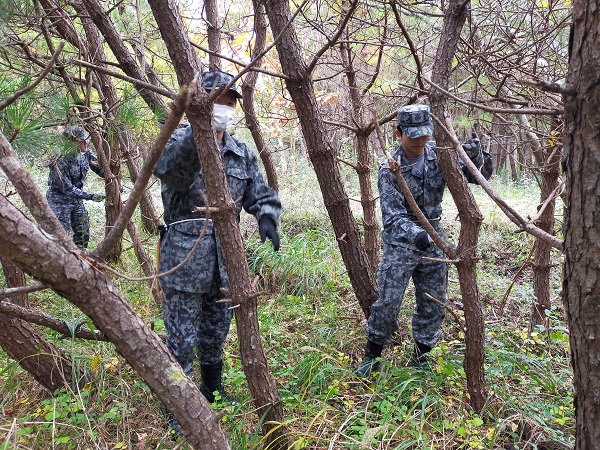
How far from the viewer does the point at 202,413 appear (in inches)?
54.6

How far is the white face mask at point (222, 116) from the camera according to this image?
2340mm

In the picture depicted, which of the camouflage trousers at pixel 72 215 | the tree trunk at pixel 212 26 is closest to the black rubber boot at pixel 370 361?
the tree trunk at pixel 212 26

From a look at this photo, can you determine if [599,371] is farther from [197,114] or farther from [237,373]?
[237,373]

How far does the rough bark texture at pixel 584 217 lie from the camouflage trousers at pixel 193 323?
1738mm

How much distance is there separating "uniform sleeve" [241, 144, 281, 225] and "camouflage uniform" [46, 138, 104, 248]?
356 centimetres

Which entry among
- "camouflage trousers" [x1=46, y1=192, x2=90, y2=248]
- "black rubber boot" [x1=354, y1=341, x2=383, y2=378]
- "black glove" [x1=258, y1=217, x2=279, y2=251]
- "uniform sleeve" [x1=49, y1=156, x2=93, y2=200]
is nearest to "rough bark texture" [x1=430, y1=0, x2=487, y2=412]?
"black rubber boot" [x1=354, y1=341, x2=383, y2=378]

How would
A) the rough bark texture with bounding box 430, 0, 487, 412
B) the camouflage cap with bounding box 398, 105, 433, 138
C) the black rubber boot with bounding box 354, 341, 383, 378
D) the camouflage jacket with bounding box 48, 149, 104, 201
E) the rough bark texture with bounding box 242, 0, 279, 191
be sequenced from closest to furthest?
the rough bark texture with bounding box 430, 0, 487, 412, the camouflage cap with bounding box 398, 105, 433, 138, the black rubber boot with bounding box 354, 341, 383, 378, the rough bark texture with bounding box 242, 0, 279, 191, the camouflage jacket with bounding box 48, 149, 104, 201

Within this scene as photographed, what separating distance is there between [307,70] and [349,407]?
2128 millimetres

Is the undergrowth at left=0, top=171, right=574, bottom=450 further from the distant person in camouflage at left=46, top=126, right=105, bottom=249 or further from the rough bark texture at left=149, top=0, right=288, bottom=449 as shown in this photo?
the distant person in camouflage at left=46, top=126, right=105, bottom=249

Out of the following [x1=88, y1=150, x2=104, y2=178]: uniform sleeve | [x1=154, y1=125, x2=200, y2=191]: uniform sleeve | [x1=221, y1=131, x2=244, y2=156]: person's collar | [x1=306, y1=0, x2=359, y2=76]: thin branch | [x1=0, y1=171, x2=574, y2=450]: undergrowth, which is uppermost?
[x1=306, y1=0, x2=359, y2=76]: thin branch

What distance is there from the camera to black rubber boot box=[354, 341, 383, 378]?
3111 mm

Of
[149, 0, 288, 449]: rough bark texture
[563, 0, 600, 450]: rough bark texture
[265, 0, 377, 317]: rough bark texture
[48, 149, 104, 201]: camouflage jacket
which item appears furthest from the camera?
[48, 149, 104, 201]: camouflage jacket

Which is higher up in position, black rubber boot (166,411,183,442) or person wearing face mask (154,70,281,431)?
person wearing face mask (154,70,281,431)

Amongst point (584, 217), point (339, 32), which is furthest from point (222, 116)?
point (584, 217)
